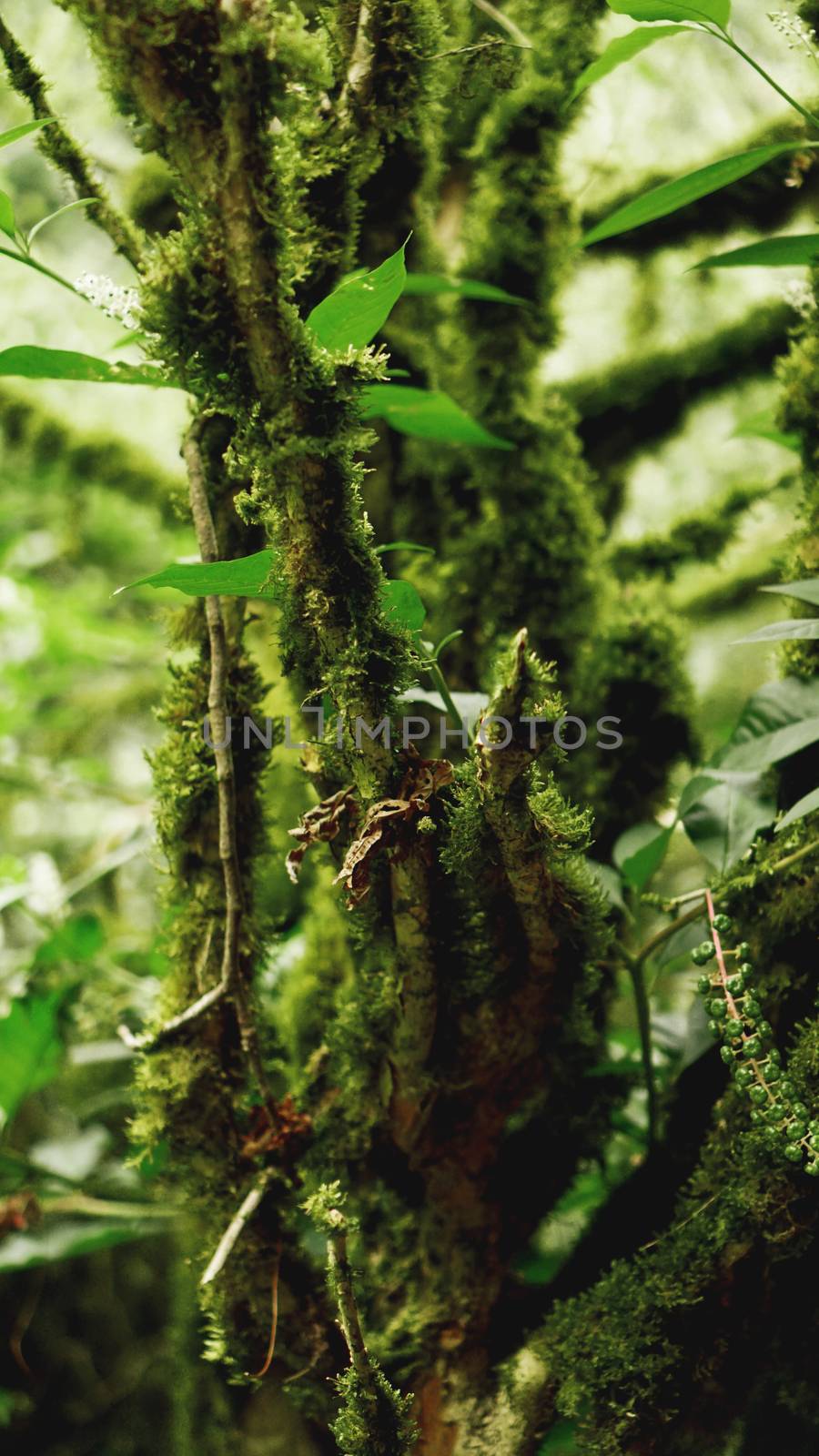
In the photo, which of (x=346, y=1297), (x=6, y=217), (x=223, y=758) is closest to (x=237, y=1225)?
(x=346, y=1297)

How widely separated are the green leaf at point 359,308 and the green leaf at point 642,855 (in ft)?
1.49

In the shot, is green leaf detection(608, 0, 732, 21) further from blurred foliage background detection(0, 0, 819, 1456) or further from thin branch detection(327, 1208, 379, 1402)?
thin branch detection(327, 1208, 379, 1402)

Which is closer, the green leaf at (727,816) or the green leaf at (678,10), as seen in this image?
the green leaf at (678,10)

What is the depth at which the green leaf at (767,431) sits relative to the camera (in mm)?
899

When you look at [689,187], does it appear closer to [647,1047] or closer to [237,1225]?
[647,1047]

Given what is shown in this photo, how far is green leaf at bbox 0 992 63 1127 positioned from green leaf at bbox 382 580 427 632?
79cm

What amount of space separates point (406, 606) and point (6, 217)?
342 mm


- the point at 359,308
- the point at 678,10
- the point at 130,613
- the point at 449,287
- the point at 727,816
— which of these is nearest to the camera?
the point at 359,308

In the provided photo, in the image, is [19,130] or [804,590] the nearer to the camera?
[19,130]

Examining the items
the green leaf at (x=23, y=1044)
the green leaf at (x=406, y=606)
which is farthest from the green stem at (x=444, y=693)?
the green leaf at (x=23, y=1044)

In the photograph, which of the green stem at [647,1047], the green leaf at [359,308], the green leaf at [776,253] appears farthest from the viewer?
the green stem at [647,1047]

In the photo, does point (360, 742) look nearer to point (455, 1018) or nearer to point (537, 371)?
point (455, 1018)

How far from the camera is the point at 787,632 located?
70 centimetres

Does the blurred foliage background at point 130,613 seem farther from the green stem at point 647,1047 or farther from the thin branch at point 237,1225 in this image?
the thin branch at point 237,1225
